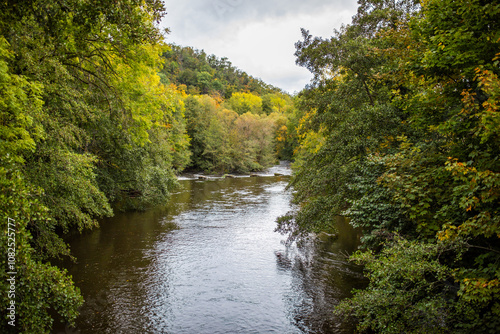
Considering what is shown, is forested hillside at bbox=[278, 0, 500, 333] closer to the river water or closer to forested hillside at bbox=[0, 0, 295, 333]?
the river water

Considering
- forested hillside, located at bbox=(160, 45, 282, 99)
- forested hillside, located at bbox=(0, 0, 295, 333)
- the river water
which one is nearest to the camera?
forested hillside, located at bbox=(0, 0, 295, 333)

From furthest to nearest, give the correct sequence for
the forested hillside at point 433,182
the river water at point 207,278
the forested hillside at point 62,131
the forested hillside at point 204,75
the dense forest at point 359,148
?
the forested hillside at point 204,75
the river water at point 207,278
the forested hillside at point 433,182
the dense forest at point 359,148
the forested hillside at point 62,131

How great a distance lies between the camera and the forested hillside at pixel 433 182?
4.94 metres

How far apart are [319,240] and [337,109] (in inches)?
263

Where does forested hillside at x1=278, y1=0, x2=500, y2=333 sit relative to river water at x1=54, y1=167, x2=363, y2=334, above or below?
above

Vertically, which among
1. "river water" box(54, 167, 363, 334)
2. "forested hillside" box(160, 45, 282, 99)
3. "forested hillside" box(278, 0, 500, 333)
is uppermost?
"forested hillside" box(160, 45, 282, 99)

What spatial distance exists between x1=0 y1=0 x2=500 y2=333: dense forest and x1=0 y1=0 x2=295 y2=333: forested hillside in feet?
0.14

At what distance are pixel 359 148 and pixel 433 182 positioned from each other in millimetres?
3965

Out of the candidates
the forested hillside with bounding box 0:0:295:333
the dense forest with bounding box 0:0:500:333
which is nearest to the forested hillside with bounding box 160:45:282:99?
the forested hillside with bounding box 0:0:295:333

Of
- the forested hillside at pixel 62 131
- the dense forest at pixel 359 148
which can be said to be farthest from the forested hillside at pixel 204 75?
the dense forest at pixel 359 148

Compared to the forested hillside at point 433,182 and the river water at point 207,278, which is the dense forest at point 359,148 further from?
the river water at point 207,278

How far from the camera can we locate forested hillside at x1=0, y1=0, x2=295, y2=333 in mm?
4578

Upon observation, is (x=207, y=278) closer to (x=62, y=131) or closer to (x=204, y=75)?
(x=62, y=131)

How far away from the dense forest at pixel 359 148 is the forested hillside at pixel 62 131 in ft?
0.14
